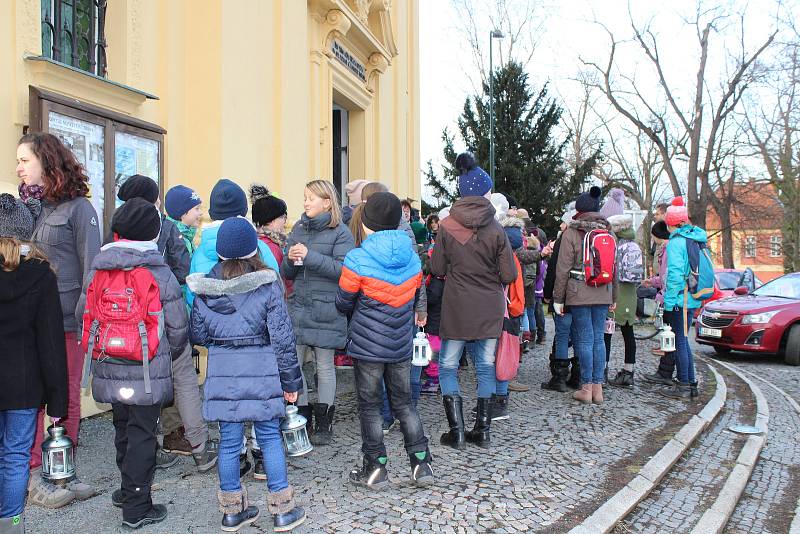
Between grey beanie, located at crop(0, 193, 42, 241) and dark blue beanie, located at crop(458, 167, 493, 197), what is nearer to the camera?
grey beanie, located at crop(0, 193, 42, 241)

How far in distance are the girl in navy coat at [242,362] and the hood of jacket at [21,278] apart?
2.40 ft

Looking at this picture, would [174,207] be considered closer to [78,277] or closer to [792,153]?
[78,277]

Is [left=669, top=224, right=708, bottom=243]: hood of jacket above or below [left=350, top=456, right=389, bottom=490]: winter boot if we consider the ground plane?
above

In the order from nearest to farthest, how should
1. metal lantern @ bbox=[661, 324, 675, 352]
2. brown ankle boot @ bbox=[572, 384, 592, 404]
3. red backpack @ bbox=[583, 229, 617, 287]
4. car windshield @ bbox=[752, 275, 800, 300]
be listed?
red backpack @ bbox=[583, 229, 617, 287], brown ankle boot @ bbox=[572, 384, 592, 404], metal lantern @ bbox=[661, 324, 675, 352], car windshield @ bbox=[752, 275, 800, 300]

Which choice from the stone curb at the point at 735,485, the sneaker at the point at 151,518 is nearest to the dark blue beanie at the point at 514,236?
the stone curb at the point at 735,485

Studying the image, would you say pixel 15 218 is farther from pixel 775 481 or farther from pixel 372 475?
pixel 775 481

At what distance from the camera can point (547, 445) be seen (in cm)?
536

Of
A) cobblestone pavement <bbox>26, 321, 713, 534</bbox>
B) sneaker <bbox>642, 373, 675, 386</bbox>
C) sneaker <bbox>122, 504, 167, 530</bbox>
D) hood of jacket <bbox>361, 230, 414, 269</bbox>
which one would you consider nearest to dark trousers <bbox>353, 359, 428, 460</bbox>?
cobblestone pavement <bbox>26, 321, 713, 534</bbox>

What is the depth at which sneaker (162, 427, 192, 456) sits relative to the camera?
490 centimetres

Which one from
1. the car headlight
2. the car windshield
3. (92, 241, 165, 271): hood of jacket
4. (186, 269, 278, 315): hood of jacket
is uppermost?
(92, 241, 165, 271): hood of jacket

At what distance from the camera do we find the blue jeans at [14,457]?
3.42 m

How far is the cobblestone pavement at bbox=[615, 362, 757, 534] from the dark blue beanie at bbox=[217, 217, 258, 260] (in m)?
2.72

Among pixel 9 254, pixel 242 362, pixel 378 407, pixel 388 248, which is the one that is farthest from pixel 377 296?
pixel 9 254

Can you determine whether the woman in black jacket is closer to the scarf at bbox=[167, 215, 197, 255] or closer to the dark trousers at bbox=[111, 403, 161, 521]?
the dark trousers at bbox=[111, 403, 161, 521]
